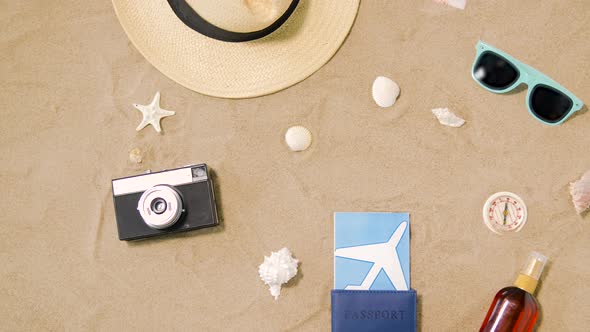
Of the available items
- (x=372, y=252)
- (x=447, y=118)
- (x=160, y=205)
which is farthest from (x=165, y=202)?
(x=447, y=118)

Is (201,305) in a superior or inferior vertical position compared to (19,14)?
inferior

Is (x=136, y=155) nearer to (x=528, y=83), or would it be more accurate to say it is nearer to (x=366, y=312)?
(x=366, y=312)

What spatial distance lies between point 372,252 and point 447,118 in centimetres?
36

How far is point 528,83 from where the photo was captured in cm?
120

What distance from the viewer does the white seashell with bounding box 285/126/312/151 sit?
1205 millimetres

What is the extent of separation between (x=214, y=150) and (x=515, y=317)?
2.56 feet

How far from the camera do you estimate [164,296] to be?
3.99 feet

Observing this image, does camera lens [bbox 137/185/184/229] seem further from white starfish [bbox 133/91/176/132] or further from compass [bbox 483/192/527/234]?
compass [bbox 483/192/527/234]

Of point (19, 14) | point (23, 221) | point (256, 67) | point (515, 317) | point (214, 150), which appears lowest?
point (515, 317)

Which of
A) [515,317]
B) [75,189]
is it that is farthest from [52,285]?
[515,317]

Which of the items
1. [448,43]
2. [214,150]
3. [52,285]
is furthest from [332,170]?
[52,285]

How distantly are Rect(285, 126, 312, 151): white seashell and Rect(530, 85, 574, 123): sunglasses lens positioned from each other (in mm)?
532

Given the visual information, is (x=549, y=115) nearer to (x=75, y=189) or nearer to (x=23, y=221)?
(x=75, y=189)

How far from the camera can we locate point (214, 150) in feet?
4.03
